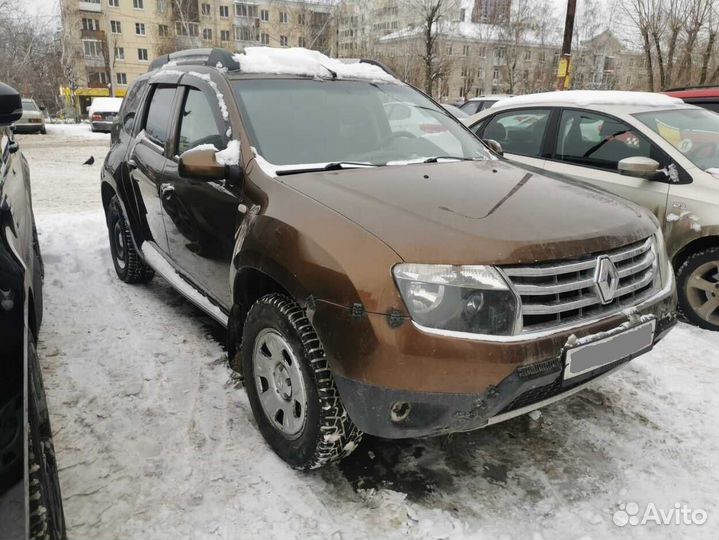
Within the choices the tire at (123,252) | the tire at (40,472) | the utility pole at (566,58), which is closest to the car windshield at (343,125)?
the tire at (40,472)

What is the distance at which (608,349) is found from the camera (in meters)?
2.29

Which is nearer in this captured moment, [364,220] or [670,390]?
[364,220]

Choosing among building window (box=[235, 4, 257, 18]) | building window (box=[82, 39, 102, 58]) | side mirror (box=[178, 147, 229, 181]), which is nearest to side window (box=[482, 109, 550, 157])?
side mirror (box=[178, 147, 229, 181])

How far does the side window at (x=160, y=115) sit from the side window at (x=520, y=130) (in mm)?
3351

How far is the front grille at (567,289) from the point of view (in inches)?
83.4

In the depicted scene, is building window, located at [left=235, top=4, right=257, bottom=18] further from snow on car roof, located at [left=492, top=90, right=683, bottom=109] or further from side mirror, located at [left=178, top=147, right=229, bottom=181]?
side mirror, located at [left=178, top=147, right=229, bottom=181]

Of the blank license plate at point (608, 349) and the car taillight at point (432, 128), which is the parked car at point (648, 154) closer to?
the car taillight at point (432, 128)

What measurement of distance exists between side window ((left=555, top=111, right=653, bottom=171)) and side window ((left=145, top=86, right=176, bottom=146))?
11.4 ft

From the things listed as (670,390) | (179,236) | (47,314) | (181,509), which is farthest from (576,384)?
(47,314)

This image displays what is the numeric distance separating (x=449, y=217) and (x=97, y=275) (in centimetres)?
401

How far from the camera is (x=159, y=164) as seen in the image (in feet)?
12.4

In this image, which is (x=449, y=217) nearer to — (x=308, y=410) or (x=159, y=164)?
(x=308, y=410)

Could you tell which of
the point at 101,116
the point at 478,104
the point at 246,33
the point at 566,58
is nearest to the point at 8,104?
the point at 566,58

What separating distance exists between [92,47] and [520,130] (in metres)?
66.1
